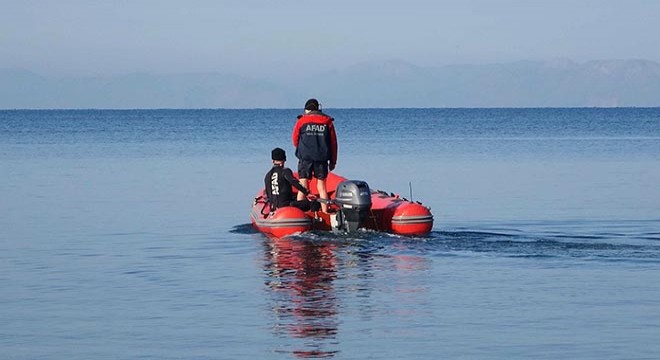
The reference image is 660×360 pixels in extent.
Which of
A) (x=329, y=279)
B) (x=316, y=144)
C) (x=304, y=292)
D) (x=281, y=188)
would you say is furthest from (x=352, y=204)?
(x=304, y=292)

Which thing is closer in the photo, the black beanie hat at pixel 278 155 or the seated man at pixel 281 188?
the seated man at pixel 281 188

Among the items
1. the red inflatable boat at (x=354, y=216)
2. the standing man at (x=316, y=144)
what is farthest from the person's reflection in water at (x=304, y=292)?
the standing man at (x=316, y=144)

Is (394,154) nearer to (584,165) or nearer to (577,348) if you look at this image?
(584,165)

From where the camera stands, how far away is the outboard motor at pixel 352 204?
17203 millimetres

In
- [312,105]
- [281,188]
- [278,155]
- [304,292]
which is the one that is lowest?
[304,292]

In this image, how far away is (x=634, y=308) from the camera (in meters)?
12.2

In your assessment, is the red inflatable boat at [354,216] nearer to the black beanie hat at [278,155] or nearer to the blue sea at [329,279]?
the blue sea at [329,279]

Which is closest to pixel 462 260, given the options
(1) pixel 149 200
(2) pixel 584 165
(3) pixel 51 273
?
→ (3) pixel 51 273

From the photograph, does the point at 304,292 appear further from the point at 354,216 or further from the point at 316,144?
the point at 316,144

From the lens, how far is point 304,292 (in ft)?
43.9

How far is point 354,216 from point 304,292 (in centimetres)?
401

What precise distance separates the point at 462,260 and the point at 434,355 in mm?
5370

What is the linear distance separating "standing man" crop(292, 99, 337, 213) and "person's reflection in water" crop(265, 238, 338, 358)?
105 centimetres

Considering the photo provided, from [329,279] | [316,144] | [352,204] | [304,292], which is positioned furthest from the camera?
[316,144]
